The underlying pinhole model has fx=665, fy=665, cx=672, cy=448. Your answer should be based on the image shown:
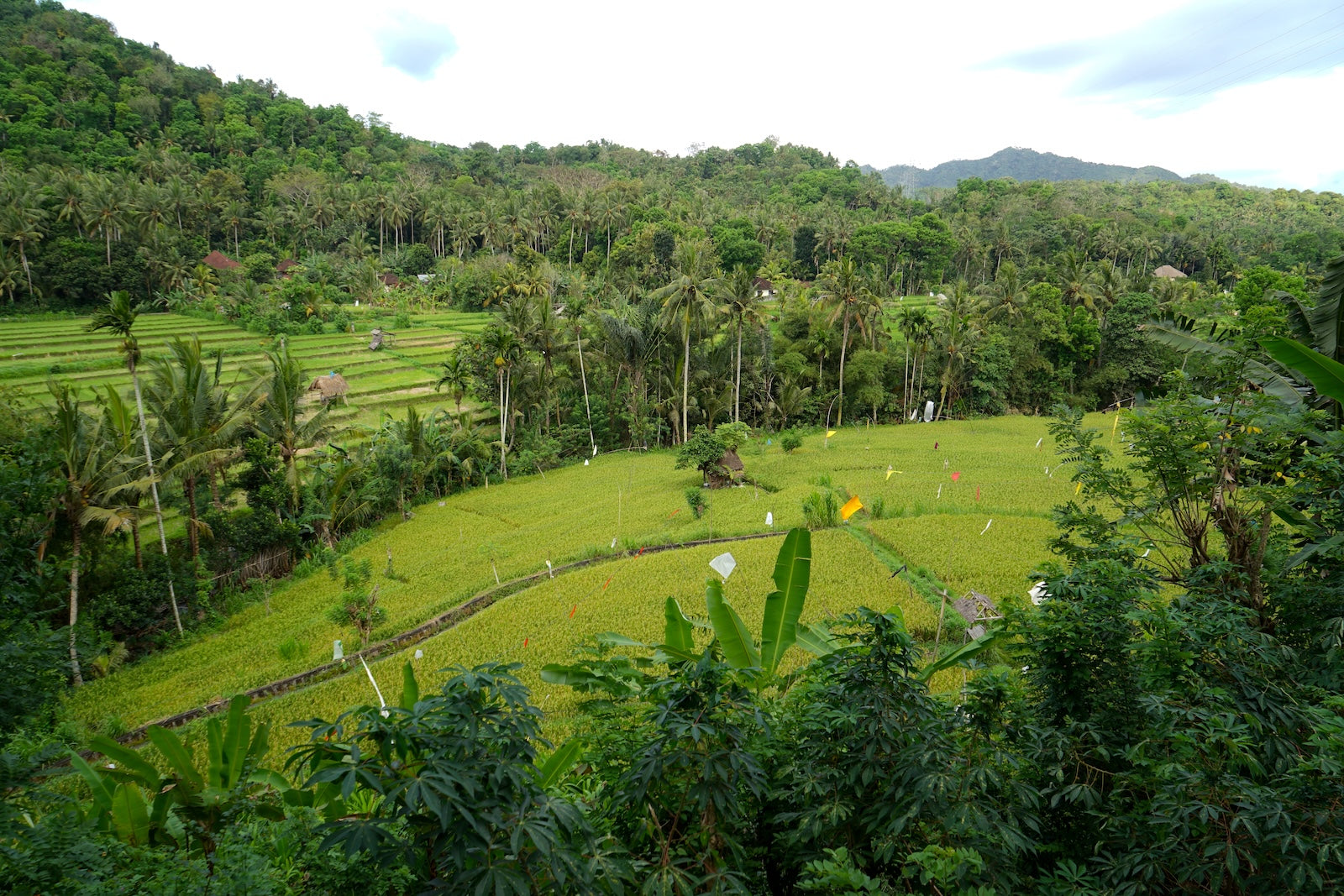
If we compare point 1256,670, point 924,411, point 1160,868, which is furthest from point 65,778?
point 924,411

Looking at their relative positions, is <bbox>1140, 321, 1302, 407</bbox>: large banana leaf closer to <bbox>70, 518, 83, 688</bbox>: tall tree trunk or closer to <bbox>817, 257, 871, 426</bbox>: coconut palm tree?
<bbox>70, 518, 83, 688</bbox>: tall tree trunk

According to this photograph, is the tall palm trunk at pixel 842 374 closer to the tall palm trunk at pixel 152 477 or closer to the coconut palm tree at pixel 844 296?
the coconut palm tree at pixel 844 296

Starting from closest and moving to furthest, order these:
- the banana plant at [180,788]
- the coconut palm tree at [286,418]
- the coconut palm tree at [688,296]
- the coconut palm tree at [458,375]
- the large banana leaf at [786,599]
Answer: the banana plant at [180,788]
the large banana leaf at [786,599]
the coconut palm tree at [286,418]
the coconut palm tree at [688,296]
the coconut palm tree at [458,375]

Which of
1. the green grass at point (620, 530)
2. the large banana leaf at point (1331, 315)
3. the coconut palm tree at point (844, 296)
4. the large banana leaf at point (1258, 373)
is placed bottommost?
the green grass at point (620, 530)

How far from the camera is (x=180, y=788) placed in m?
4.69

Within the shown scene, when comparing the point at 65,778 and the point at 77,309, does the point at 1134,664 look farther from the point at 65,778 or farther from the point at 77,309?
the point at 77,309

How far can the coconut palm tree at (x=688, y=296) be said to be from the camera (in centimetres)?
2683

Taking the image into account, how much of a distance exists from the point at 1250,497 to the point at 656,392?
27557mm

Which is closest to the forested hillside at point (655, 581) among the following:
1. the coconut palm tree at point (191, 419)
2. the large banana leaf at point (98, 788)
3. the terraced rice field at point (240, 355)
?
the large banana leaf at point (98, 788)

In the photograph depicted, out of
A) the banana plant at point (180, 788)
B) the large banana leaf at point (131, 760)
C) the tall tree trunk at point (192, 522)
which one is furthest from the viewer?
the tall tree trunk at point (192, 522)

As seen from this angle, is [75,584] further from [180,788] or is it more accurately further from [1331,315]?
[1331,315]

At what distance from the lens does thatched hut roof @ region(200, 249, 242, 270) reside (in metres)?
46.2

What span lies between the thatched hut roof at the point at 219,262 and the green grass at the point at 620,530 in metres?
34.1

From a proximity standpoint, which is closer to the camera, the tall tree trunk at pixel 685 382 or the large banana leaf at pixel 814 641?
the large banana leaf at pixel 814 641
